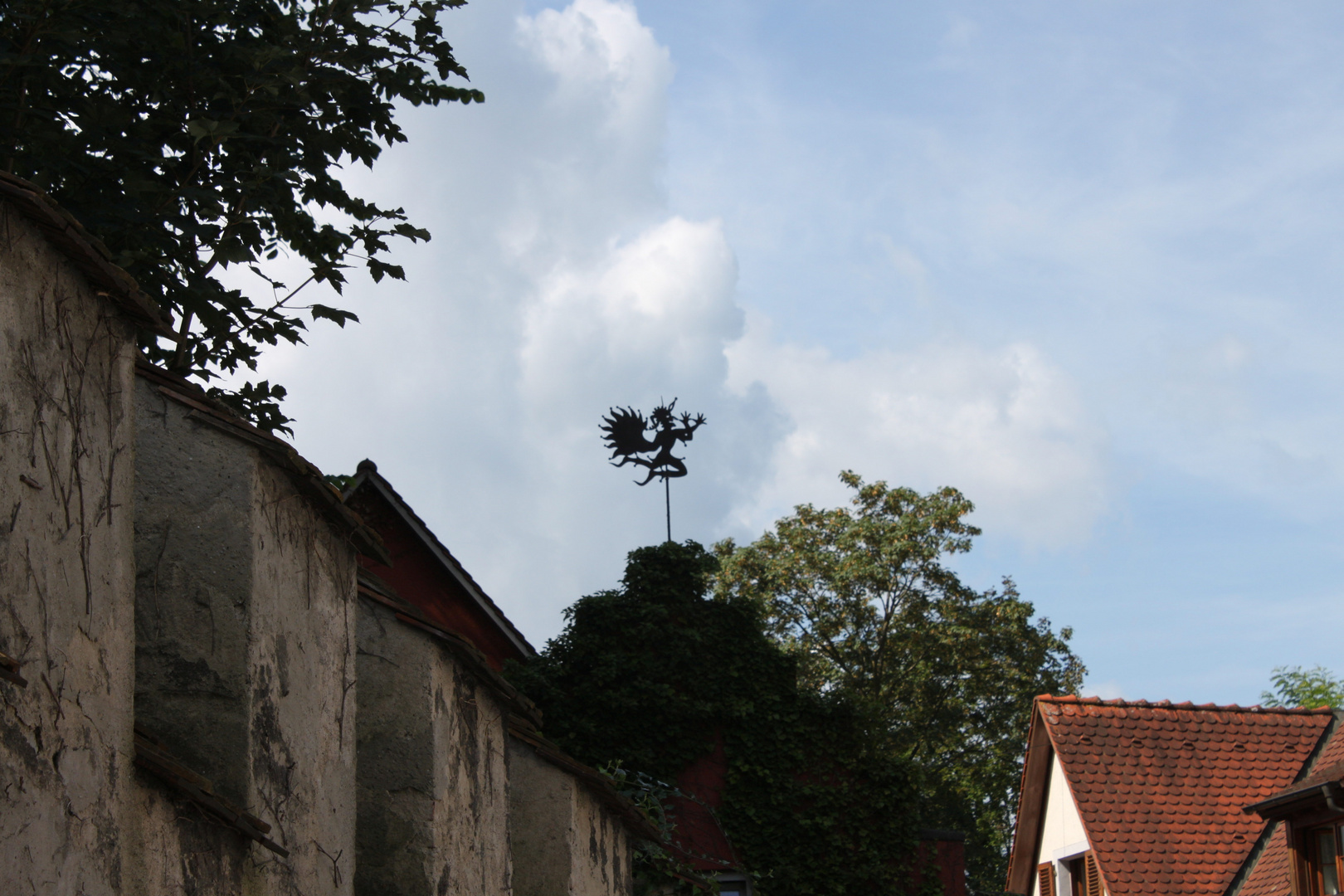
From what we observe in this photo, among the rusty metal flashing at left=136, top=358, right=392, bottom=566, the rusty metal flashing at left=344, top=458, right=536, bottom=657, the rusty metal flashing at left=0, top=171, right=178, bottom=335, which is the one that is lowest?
the rusty metal flashing at left=136, top=358, right=392, bottom=566

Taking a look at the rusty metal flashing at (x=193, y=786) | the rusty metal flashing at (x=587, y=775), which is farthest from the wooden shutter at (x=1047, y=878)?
the rusty metal flashing at (x=193, y=786)

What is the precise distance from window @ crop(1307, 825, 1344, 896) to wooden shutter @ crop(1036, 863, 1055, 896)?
5500 mm

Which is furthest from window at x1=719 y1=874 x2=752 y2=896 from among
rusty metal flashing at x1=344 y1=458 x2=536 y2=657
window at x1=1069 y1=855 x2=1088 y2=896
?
window at x1=1069 y1=855 x2=1088 y2=896

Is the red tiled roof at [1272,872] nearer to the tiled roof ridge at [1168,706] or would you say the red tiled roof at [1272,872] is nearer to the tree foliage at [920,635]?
the tiled roof ridge at [1168,706]

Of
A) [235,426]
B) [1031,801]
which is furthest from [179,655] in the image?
[1031,801]

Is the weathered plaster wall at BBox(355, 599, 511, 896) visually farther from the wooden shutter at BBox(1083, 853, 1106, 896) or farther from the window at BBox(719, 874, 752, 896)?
the wooden shutter at BBox(1083, 853, 1106, 896)

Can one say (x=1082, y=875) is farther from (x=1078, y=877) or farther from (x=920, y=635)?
(x=920, y=635)

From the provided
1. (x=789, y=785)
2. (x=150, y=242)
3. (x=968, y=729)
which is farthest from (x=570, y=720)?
(x=968, y=729)

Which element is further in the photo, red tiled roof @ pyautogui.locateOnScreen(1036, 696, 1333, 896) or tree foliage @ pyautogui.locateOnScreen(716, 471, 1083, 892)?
tree foliage @ pyautogui.locateOnScreen(716, 471, 1083, 892)

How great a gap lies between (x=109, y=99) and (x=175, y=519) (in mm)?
6529

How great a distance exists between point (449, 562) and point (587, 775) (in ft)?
28.5

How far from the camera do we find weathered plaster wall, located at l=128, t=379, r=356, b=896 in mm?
5730

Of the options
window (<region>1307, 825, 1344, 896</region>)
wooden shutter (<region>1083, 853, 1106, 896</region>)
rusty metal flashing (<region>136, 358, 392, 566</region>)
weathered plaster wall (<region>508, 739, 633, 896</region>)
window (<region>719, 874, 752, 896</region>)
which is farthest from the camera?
wooden shutter (<region>1083, 853, 1106, 896</region>)

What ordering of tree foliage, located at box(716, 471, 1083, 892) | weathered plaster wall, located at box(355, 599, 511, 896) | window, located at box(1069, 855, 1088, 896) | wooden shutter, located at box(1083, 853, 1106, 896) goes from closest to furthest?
weathered plaster wall, located at box(355, 599, 511, 896) → wooden shutter, located at box(1083, 853, 1106, 896) → window, located at box(1069, 855, 1088, 896) → tree foliage, located at box(716, 471, 1083, 892)
